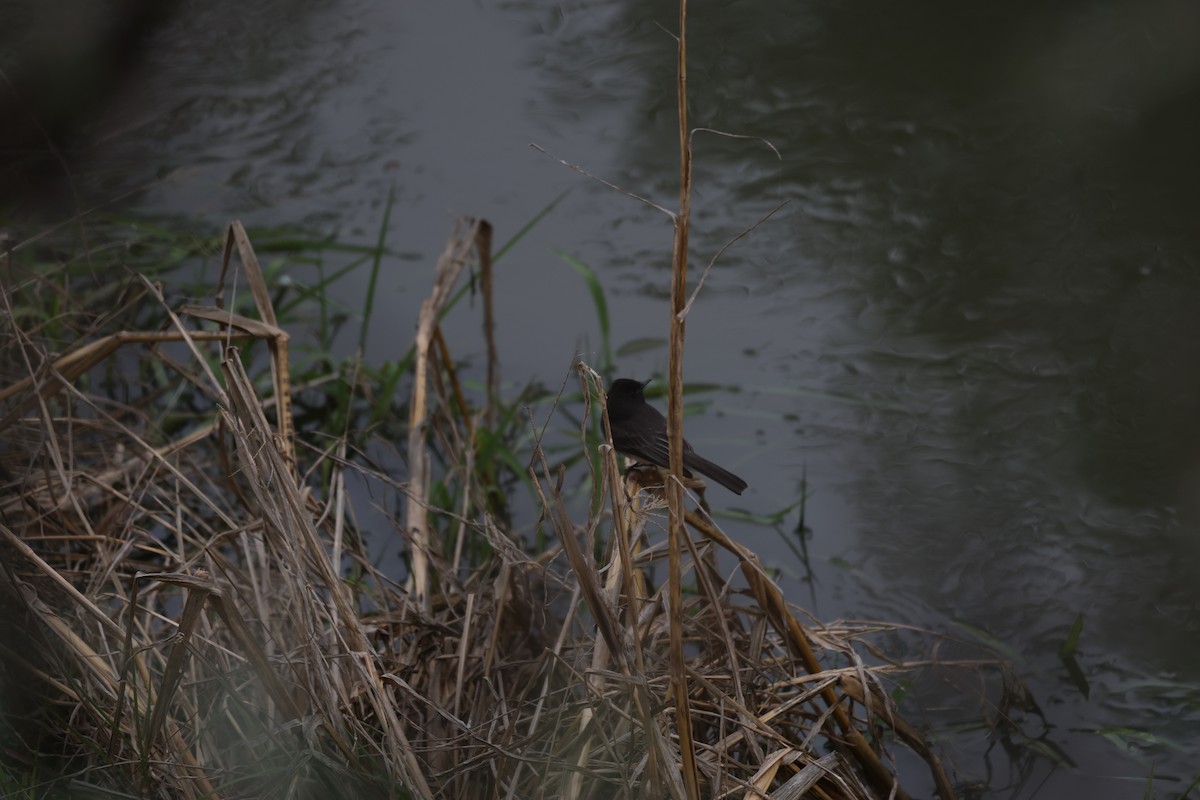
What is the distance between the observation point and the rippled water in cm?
372

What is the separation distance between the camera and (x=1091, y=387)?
4.22 meters

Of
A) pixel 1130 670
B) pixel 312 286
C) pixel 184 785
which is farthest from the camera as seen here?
pixel 312 286

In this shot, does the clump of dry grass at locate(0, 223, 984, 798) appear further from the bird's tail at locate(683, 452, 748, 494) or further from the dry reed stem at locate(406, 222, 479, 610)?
the bird's tail at locate(683, 452, 748, 494)

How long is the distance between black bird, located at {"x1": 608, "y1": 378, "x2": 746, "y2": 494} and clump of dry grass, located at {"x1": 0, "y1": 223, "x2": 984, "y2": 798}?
1.00 feet

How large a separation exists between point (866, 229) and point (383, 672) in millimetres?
3042

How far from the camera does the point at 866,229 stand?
16.1 ft

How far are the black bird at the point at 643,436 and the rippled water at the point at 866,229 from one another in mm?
553

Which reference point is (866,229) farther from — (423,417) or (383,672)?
(383,672)

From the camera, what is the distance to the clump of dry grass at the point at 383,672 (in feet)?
7.32

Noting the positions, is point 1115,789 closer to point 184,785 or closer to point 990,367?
point 990,367

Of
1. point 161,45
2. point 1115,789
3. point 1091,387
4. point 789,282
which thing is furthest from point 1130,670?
point 161,45

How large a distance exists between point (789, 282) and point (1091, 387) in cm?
116

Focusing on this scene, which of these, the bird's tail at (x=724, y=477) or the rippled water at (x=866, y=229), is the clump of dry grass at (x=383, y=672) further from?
the rippled water at (x=866, y=229)

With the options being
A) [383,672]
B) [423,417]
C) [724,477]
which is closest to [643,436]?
[724,477]
